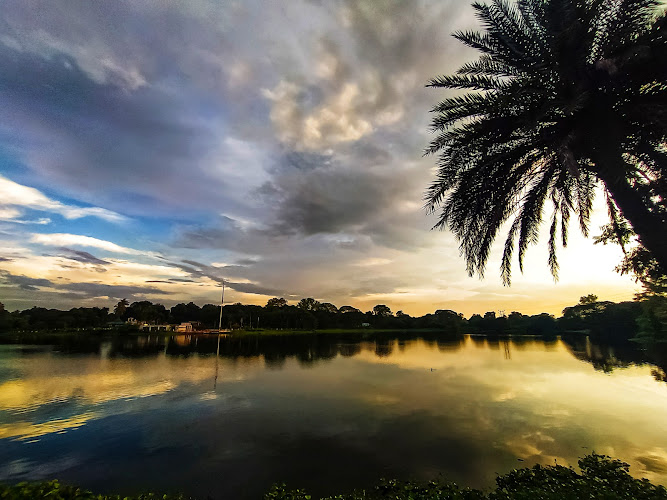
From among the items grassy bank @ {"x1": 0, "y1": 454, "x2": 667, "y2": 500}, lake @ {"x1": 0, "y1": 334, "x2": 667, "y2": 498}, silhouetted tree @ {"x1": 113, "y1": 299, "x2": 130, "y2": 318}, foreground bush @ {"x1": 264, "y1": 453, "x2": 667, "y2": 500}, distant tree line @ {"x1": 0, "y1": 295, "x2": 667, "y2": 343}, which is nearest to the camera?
grassy bank @ {"x1": 0, "y1": 454, "x2": 667, "y2": 500}

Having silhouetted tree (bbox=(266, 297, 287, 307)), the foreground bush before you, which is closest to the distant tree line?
silhouetted tree (bbox=(266, 297, 287, 307))

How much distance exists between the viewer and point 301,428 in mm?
14680

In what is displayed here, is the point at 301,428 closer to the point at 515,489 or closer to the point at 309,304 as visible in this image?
the point at 515,489

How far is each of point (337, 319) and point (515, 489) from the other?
154m

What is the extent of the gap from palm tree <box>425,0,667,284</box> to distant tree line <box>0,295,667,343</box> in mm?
61970

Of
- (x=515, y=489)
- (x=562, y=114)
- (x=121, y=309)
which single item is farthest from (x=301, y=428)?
(x=121, y=309)

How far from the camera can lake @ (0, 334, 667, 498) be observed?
1012 cm

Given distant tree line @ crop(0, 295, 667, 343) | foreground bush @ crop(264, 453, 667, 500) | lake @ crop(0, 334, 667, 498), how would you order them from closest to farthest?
foreground bush @ crop(264, 453, 667, 500), lake @ crop(0, 334, 667, 498), distant tree line @ crop(0, 295, 667, 343)

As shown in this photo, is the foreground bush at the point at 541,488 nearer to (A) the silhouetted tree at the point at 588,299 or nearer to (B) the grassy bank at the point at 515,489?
(B) the grassy bank at the point at 515,489

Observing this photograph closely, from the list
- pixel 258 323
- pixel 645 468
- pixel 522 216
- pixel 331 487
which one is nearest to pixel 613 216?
pixel 522 216

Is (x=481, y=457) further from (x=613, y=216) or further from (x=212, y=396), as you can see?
(x=212, y=396)

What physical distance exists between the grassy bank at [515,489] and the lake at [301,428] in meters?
0.80

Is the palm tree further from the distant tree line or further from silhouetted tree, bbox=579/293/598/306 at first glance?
silhouetted tree, bbox=579/293/598/306

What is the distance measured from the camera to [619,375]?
3117cm
